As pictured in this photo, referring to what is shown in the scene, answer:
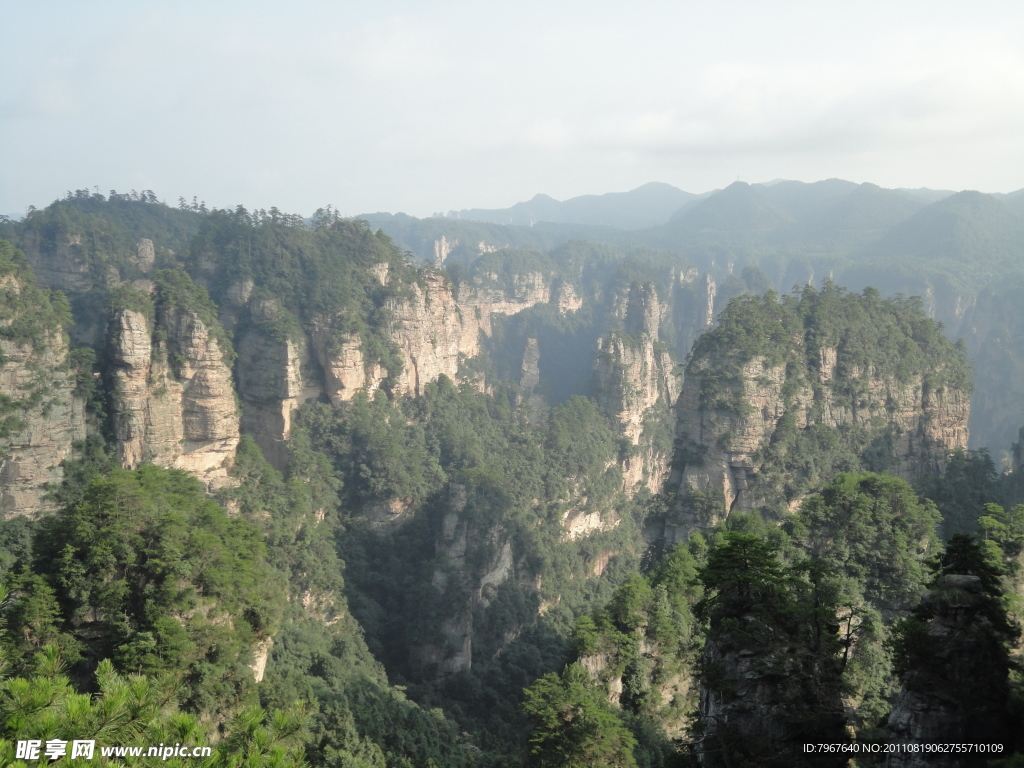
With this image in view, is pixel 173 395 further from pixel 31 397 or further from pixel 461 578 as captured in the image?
pixel 461 578

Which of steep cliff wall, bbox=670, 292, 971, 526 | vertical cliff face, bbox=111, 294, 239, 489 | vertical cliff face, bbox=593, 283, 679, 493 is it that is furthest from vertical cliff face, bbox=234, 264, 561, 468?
steep cliff wall, bbox=670, 292, 971, 526

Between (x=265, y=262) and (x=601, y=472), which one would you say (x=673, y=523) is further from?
(x=265, y=262)

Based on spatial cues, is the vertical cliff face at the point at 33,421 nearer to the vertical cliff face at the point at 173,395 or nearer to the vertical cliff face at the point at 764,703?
the vertical cliff face at the point at 173,395

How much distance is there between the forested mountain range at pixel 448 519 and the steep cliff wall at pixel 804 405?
16 centimetres

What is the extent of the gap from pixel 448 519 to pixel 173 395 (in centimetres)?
1645

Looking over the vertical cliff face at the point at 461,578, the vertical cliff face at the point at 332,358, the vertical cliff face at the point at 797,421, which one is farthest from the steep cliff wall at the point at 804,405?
the vertical cliff face at the point at 332,358

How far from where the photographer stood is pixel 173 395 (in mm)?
36156

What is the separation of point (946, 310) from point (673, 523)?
81940 millimetres

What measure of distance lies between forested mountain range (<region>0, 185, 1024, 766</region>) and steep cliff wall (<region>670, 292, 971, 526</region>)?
0.16 m

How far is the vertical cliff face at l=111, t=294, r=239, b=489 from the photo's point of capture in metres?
33.9

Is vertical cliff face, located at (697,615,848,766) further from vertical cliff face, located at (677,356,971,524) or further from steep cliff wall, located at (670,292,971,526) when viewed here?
vertical cliff face, located at (677,356,971,524)

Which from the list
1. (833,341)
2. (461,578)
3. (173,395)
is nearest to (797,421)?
(833,341)

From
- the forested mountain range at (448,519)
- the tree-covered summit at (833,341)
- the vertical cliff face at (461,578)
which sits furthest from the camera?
the tree-covered summit at (833,341)

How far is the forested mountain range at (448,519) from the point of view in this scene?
14633 mm
